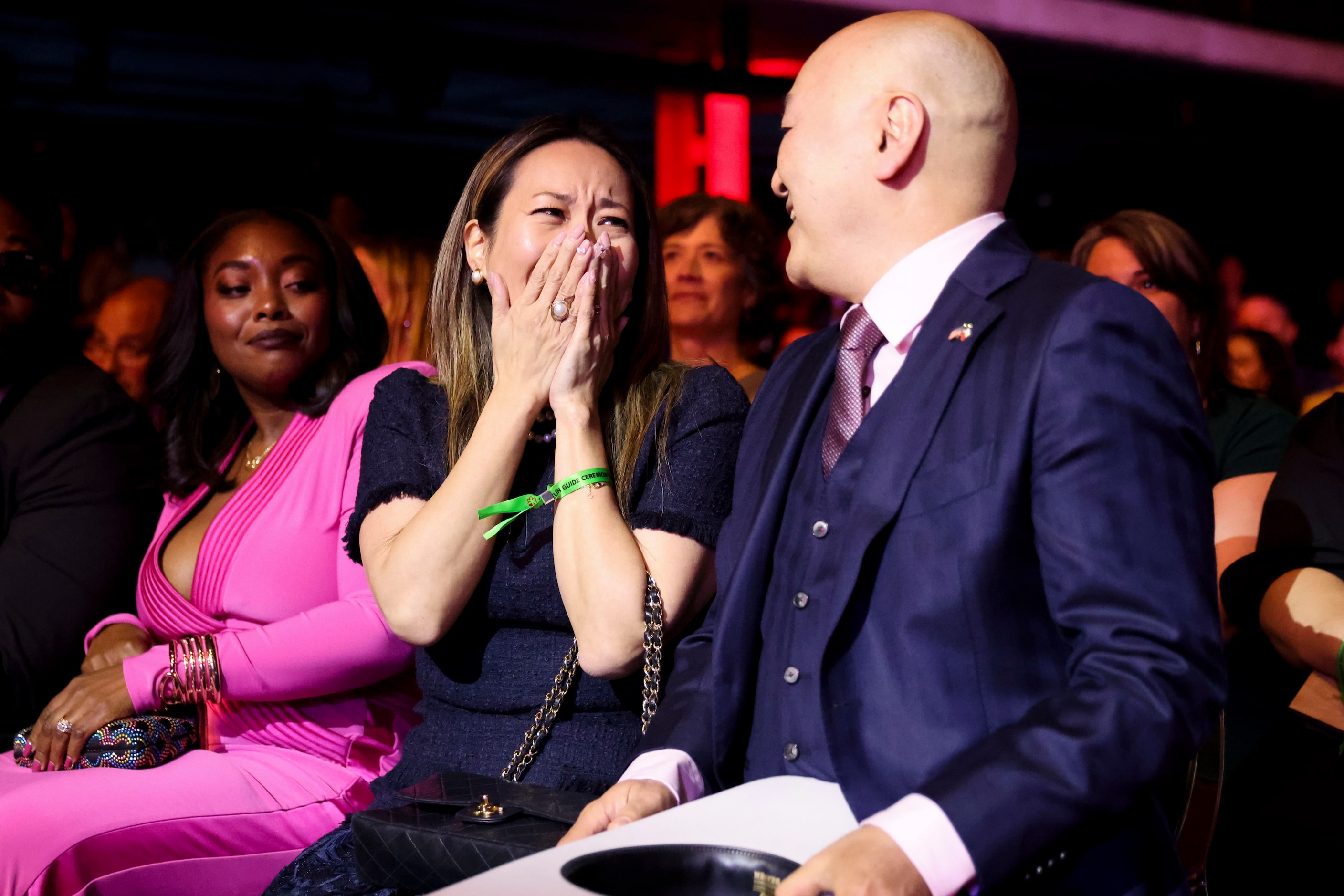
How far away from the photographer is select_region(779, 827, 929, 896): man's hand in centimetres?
93

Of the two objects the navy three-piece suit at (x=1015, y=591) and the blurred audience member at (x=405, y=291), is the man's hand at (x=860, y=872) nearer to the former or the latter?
the navy three-piece suit at (x=1015, y=591)

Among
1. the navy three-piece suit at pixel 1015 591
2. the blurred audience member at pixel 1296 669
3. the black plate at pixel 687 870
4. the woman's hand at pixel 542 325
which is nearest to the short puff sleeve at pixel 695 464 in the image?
the woman's hand at pixel 542 325

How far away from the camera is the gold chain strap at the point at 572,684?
1.72 metres

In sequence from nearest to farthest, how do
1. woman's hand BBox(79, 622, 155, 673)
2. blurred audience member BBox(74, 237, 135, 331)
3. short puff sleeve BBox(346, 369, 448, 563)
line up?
short puff sleeve BBox(346, 369, 448, 563) → woman's hand BBox(79, 622, 155, 673) → blurred audience member BBox(74, 237, 135, 331)

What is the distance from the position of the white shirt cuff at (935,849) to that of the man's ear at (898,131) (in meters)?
0.66

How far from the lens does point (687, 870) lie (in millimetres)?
1016

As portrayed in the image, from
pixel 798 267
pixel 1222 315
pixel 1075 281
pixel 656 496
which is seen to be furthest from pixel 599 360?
pixel 1222 315

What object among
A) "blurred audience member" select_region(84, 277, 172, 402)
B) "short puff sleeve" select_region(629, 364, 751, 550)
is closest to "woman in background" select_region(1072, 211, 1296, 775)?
"short puff sleeve" select_region(629, 364, 751, 550)

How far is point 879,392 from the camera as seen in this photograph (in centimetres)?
130

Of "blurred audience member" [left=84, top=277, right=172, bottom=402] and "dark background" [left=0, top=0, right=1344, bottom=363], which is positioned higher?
"dark background" [left=0, top=0, right=1344, bottom=363]

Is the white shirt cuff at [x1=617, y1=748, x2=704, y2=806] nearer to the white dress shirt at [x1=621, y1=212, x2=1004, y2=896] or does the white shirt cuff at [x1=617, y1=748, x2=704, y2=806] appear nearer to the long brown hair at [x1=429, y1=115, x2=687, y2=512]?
the white dress shirt at [x1=621, y1=212, x2=1004, y2=896]

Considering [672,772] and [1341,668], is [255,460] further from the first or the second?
[1341,668]

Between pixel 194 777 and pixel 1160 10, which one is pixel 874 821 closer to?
pixel 194 777

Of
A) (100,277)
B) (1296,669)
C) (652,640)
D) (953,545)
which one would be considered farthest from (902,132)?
(100,277)
